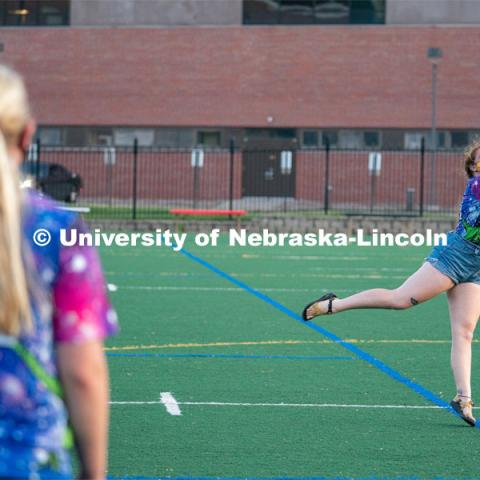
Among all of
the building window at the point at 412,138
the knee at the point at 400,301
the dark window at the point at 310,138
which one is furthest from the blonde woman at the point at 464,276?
the dark window at the point at 310,138

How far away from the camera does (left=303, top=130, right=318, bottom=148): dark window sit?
52.0 m

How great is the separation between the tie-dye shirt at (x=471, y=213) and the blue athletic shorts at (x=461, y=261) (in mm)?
44

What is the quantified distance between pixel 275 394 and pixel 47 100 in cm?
4455

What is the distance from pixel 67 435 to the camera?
9.93 ft

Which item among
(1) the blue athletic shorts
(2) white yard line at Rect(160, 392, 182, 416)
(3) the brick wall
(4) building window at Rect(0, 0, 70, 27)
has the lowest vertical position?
(2) white yard line at Rect(160, 392, 182, 416)

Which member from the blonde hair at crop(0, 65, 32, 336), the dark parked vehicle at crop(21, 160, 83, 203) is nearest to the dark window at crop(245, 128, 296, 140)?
the dark parked vehicle at crop(21, 160, 83, 203)

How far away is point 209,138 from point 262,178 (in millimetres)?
2670

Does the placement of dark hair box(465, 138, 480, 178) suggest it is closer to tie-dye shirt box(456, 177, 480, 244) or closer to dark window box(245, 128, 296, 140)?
A: tie-dye shirt box(456, 177, 480, 244)

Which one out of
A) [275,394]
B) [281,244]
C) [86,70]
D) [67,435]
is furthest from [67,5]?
[67,435]

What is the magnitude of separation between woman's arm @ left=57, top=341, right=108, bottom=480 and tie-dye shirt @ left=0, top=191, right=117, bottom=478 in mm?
23

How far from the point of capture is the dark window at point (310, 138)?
52.0m

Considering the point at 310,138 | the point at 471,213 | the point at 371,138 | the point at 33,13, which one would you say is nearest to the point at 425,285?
the point at 471,213

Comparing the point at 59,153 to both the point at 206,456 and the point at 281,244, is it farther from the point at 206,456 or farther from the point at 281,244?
the point at 206,456

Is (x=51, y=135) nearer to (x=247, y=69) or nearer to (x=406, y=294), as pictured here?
(x=247, y=69)
